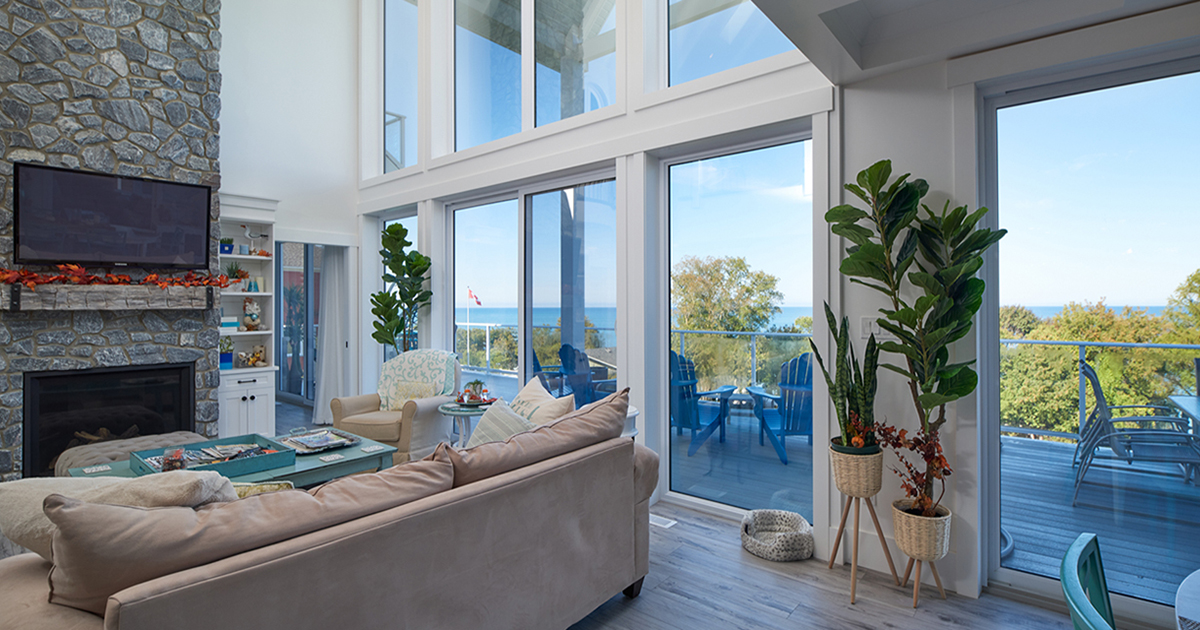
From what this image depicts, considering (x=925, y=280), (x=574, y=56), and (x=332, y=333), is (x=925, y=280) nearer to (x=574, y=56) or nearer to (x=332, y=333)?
(x=574, y=56)

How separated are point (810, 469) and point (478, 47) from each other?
4.56 meters

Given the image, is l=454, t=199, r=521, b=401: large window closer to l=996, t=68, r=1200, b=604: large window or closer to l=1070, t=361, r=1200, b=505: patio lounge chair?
l=996, t=68, r=1200, b=604: large window

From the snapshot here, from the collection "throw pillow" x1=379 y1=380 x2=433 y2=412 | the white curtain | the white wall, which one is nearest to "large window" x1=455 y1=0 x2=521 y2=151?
the white wall

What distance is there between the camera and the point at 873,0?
2492mm

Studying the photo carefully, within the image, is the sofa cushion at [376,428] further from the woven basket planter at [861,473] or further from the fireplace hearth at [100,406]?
the woven basket planter at [861,473]

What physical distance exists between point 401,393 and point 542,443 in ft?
9.96

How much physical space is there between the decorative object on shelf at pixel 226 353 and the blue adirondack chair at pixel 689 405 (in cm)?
408

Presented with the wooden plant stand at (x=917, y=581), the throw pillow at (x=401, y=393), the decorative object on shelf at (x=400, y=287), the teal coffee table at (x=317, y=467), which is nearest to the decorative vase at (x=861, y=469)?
the wooden plant stand at (x=917, y=581)

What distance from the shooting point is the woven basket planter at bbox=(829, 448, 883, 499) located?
2.56 metres

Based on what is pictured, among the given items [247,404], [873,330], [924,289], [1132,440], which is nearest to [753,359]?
[873,330]

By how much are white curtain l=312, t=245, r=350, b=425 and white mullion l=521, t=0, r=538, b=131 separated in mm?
2820

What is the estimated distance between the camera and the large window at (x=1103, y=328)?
91.0 inches

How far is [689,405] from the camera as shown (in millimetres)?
3811

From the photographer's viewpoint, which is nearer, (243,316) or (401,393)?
(401,393)
